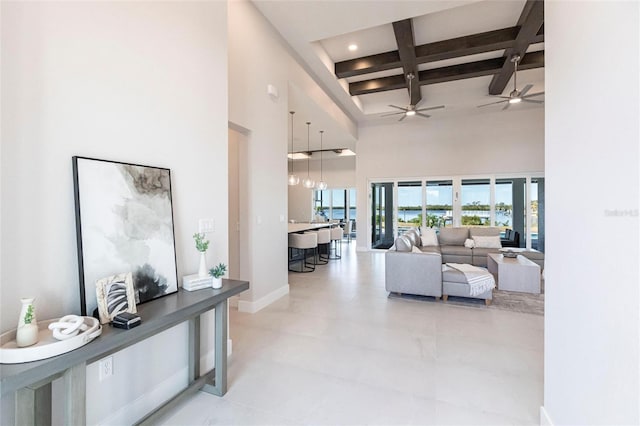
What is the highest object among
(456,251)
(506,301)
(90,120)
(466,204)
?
(90,120)

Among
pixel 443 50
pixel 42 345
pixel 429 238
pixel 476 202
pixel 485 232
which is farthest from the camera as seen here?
pixel 476 202

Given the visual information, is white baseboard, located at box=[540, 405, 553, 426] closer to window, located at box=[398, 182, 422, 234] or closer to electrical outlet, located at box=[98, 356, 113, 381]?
electrical outlet, located at box=[98, 356, 113, 381]

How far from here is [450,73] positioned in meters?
5.87

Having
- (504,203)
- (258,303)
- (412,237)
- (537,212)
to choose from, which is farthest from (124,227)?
(537,212)

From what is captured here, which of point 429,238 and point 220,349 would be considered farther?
point 429,238

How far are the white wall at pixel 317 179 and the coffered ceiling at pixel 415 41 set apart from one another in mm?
4689

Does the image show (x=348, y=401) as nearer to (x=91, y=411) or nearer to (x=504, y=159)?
(x=91, y=411)

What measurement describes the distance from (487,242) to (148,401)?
670 cm

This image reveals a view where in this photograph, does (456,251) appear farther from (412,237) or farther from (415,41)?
(415,41)

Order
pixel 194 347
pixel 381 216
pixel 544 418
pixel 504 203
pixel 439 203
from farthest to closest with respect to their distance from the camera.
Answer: pixel 381 216, pixel 439 203, pixel 504 203, pixel 194 347, pixel 544 418

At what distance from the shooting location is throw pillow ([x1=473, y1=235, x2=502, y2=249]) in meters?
6.43

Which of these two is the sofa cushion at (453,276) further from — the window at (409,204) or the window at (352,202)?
the window at (352,202)

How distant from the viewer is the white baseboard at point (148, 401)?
170cm

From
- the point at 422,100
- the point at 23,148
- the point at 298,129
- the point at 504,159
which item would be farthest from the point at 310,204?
the point at 23,148
